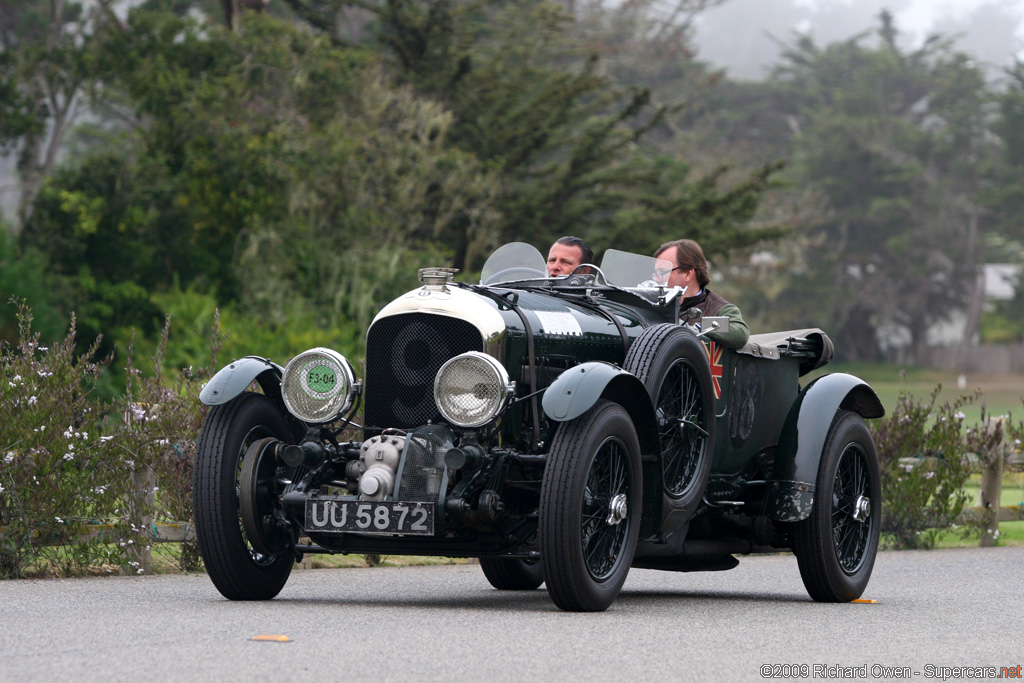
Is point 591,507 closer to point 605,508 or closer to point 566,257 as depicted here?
point 605,508

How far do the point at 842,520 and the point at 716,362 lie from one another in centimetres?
147

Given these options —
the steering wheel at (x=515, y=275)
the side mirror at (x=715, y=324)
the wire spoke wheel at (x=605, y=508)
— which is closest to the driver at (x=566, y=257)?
the steering wheel at (x=515, y=275)

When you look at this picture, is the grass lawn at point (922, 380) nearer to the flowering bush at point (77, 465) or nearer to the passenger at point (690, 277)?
the passenger at point (690, 277)

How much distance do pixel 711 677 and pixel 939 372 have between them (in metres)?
73.7

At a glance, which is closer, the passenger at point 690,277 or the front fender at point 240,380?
the front fender at point 240,380

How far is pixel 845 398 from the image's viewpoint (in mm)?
9383

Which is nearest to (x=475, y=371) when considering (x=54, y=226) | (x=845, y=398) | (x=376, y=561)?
(x=845, y=398)

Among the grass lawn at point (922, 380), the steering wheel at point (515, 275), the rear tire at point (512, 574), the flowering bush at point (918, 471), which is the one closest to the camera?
the steering wheel at point (515, 275)

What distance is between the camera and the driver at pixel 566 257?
9422 mm

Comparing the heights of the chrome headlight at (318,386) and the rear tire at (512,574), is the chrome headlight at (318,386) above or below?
above

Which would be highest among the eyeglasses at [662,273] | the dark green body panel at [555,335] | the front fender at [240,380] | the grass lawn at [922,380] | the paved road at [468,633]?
the eyeglasses at [662,273]

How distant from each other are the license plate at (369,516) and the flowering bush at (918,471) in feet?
24.4

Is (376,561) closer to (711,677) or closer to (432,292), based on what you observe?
(432,292)

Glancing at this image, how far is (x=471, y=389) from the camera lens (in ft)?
24.0
